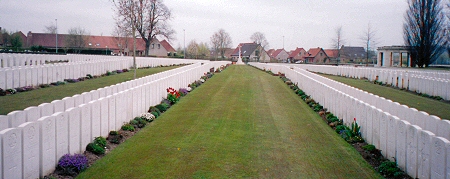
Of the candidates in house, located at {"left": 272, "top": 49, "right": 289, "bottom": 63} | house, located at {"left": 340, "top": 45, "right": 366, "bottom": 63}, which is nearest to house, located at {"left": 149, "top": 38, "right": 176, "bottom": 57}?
house, located at {"left": 272, "top": 49, "right": 289, "bottom": 63}

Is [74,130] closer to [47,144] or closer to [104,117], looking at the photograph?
[47,144]

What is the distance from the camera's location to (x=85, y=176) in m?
6.18

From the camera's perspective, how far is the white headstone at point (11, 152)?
488 cm

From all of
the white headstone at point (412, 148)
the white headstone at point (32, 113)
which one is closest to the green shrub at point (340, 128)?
the white headstone at point (412, 148)

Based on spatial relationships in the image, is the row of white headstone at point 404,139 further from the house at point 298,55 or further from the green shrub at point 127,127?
the house at point 298,55

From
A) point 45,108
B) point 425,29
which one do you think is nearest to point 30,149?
point 45,108

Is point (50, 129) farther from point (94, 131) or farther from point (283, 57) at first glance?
point (283, 57)

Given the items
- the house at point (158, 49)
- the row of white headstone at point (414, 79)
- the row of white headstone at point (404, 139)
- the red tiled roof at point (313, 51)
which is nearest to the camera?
the row of white headstone at point (404, 139)

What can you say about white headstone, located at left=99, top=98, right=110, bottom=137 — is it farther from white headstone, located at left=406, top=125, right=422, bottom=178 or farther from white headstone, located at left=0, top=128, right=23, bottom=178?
white headstone, located at left=406, top=125, right=422, bottom=178

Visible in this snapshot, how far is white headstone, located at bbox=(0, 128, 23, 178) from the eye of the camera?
488 cm

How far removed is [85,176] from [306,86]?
14.4 m

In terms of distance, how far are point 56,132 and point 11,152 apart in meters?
1.22

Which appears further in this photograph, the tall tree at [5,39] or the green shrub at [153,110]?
the tall tree at [5,39]

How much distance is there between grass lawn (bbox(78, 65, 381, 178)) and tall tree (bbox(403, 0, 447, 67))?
4642 centimetres
